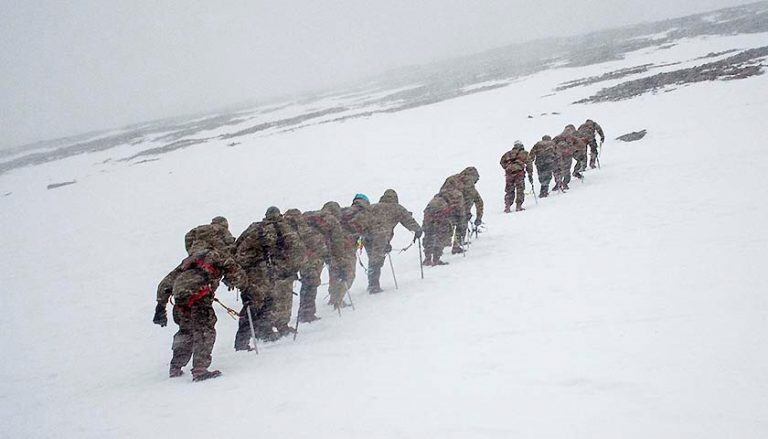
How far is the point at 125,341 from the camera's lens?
8.91m

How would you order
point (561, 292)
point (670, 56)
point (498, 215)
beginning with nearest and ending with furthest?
point (561, 292) → point (498, 215) → point (670, 56)

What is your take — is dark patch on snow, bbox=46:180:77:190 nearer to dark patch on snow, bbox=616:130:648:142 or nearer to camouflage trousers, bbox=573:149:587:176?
camouflage trousers, bbox=573:149:587:176

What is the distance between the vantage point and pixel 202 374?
6.26 m

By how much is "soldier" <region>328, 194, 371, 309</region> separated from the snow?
1.43 ft

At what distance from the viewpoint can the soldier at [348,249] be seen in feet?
27.7

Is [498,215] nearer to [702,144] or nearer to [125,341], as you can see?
[702,144]

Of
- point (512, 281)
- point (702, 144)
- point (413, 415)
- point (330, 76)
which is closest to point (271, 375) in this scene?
point (413, 415)

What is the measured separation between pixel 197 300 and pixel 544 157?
9.89 meters

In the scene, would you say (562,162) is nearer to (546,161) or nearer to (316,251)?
(546,161)

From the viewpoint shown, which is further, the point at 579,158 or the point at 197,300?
the point at 579,158

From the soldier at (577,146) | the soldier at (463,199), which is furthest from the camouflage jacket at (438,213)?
the soldier at (577,146)

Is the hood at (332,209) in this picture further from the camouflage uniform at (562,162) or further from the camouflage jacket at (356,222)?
the camouflage uniform at (562,162)

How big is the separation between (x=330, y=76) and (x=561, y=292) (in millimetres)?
142499

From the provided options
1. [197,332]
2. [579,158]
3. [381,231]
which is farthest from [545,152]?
[197,332]
